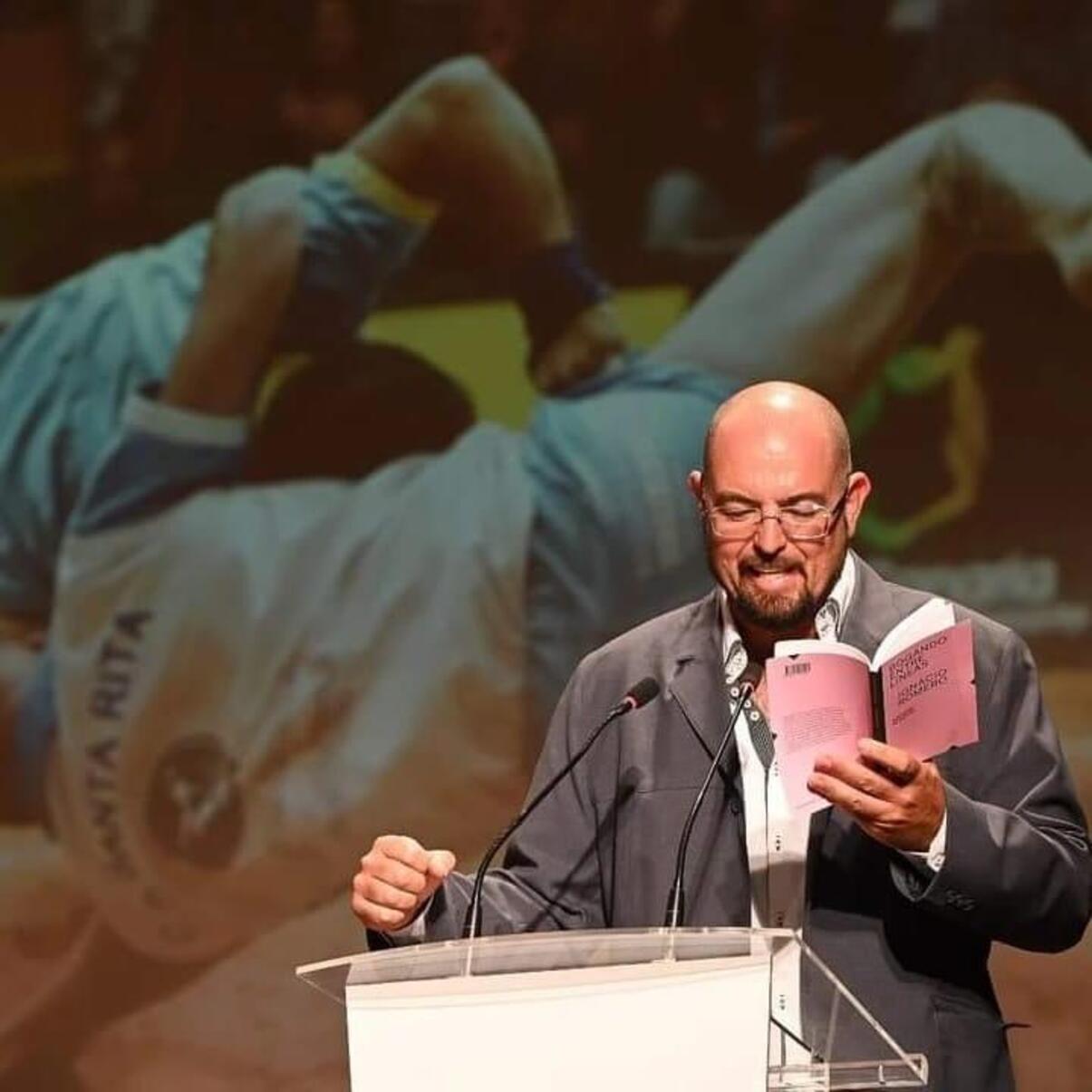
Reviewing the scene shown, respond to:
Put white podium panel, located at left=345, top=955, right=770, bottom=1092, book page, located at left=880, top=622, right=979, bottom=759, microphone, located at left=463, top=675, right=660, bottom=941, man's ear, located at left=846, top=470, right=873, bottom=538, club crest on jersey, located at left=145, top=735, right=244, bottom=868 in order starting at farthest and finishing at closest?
club crest on jersey, located at left=145, top=735, right=244, bottom=868
man's ear, located at left=846, top=470, right=873, bottom=538
microphone, located at left=463, top=675, right=660, bottom=941
book page, located at left=880, top=622, right=979, bottom=759
white podium panel, located at left=345, top=955, right=770, bottom=1092

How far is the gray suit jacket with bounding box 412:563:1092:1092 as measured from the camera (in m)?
2.13

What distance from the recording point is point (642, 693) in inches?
89.1

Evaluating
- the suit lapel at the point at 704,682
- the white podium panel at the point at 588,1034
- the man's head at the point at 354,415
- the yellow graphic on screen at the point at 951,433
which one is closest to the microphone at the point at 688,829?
the suit lapel at the point at 704,682

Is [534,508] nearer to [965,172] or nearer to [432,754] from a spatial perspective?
[432,754]

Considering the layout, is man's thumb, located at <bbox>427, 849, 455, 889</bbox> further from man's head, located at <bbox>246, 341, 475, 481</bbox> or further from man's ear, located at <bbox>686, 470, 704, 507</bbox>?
man's head, located at <bbox>246, 341, 475, 481</bbox>

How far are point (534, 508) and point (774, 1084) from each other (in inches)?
100

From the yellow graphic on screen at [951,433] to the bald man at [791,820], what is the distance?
1788 millimetres

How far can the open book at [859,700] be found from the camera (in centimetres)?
198

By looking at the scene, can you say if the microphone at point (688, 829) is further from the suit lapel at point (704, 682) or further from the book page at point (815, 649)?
the book page at point (815, 649)

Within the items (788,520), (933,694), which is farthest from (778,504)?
(933,694)

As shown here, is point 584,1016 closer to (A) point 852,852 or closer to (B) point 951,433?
(A) point 852,852

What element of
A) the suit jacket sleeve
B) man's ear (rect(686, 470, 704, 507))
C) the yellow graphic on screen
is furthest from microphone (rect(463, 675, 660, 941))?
the yellow graphic on screen

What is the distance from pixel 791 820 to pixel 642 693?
23 centimetres

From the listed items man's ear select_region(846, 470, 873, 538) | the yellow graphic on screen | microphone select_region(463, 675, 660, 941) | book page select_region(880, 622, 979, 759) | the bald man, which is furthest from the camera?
the yellow graphic on screen
